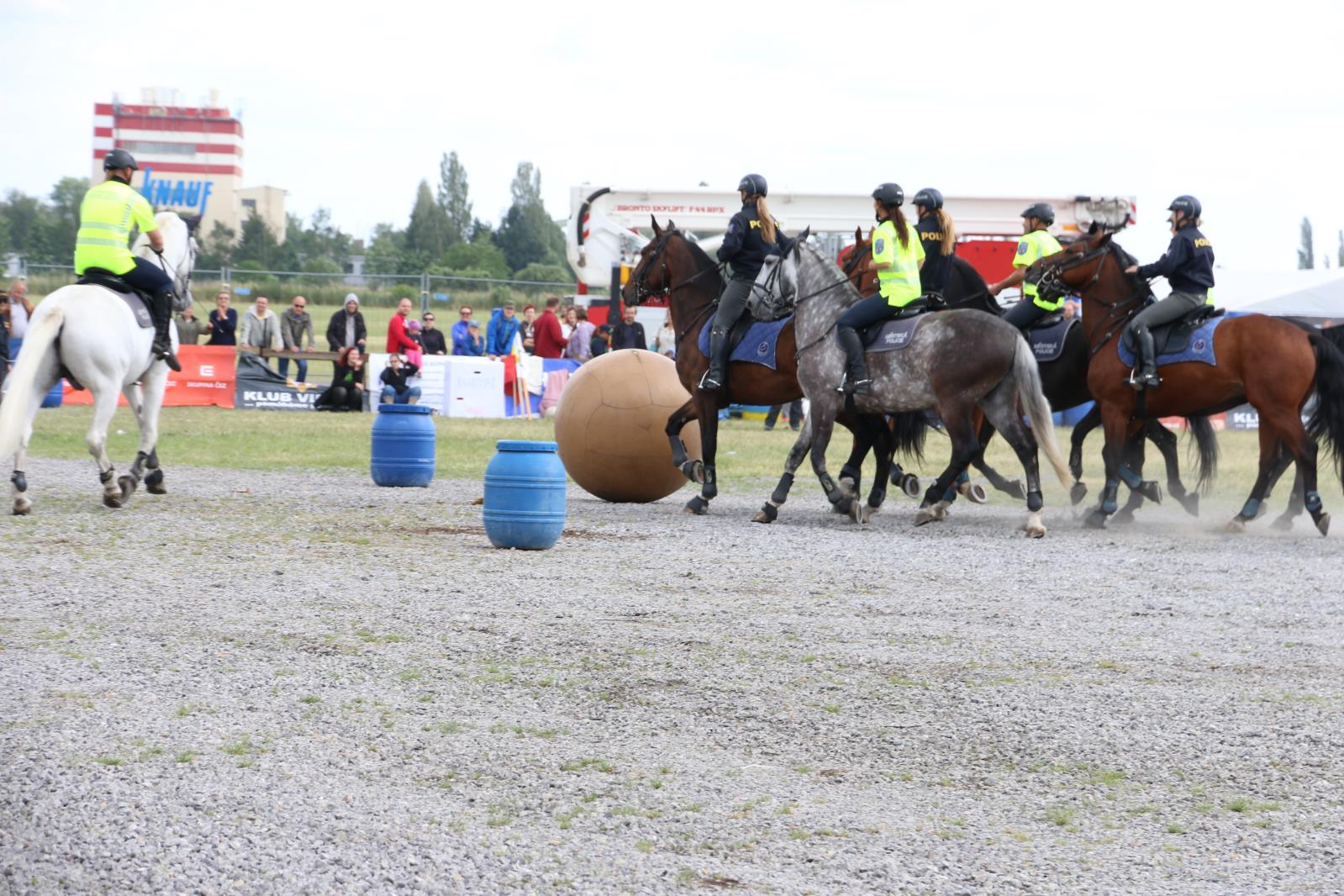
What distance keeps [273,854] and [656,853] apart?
106 cm

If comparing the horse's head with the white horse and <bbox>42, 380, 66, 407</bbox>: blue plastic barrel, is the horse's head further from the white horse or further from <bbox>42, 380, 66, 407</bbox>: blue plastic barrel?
<bbox>42, 380, 66, 407</bbox>: blue plastic barrel

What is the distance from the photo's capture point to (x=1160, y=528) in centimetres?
1366

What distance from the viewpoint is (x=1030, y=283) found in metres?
14.2

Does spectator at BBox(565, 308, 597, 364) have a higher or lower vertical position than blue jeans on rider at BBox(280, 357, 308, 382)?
higher

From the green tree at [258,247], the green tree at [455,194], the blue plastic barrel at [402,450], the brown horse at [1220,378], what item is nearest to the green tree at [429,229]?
the green tree at [455,194]

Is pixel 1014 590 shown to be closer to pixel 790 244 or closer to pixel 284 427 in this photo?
→ pixel 790 244

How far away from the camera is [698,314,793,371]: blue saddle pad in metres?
14.1

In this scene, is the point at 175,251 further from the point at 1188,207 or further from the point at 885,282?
the point at 1188,207

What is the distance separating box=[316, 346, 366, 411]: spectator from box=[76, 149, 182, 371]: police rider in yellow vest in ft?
47.5

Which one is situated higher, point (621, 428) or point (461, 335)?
point (461, 335)

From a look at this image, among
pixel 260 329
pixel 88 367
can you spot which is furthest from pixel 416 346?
pixel 88 367

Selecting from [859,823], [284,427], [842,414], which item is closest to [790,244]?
[842,414]

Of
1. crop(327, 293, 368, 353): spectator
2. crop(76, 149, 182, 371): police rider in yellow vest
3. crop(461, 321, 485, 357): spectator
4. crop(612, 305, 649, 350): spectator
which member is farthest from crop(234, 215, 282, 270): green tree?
crop(76, 149, 182, 371): police rider in yellow vest

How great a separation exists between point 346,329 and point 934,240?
15845 millimetres
